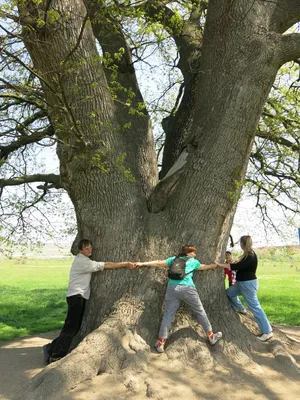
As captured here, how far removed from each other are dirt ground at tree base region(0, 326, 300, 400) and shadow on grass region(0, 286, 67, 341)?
12.1ft

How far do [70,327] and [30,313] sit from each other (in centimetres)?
705

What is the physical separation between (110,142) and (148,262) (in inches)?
74.3

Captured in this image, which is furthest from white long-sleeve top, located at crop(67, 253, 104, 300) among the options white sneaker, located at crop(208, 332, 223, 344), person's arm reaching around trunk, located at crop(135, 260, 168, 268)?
white sneaker, located at crop(208, 332, 223, 344)

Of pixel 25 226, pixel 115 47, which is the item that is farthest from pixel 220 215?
pixel 25 226

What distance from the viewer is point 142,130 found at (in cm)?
712

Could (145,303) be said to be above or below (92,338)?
above

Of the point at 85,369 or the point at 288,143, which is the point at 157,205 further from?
the point at 288,143

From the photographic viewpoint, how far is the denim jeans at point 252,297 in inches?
251

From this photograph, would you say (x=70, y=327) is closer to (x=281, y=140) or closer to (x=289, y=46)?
(x=289, y=46)

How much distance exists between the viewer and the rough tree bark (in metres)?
5.79

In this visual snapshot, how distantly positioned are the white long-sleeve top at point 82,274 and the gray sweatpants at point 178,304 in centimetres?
108

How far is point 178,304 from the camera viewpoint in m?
5.72

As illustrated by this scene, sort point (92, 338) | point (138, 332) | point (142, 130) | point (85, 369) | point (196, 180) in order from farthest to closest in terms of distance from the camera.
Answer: point (142, 130) < point (196, 180) < point (138, 332) < point (92, 338) < point (85, 369)

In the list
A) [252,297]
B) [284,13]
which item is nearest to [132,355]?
[252,297]
